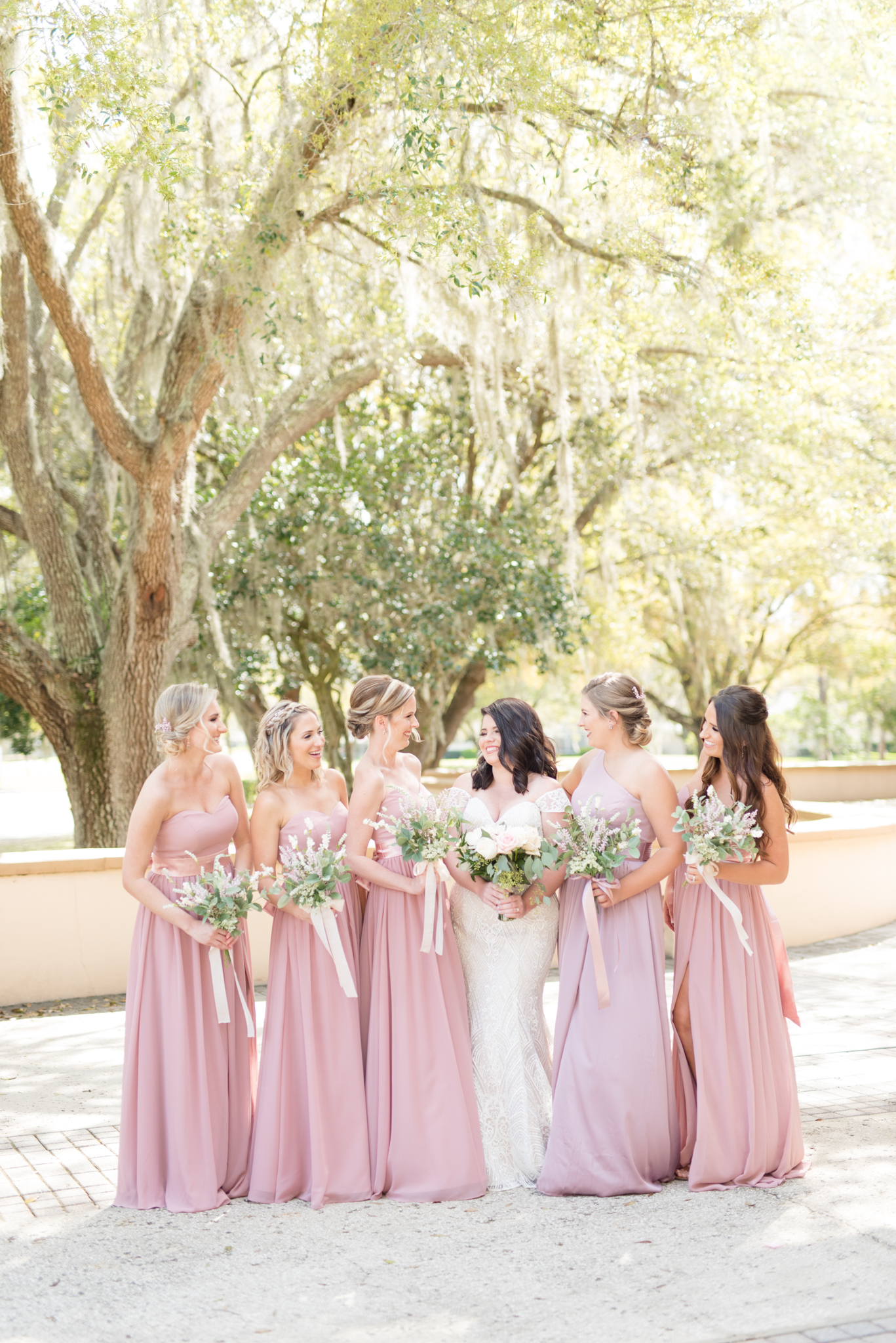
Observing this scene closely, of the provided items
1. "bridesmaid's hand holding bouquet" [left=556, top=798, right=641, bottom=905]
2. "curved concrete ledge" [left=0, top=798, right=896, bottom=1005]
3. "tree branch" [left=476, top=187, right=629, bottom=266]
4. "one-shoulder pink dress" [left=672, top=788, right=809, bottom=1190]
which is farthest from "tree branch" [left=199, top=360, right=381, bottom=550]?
"one-shoulder pink dress" [left=672, top=788, right=809, bottom=1190]

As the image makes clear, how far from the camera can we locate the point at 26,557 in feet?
51.0

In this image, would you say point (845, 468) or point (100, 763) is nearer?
point (100, 763)

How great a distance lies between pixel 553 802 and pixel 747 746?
74 centimetres

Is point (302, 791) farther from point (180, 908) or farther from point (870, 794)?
point (870, 794)

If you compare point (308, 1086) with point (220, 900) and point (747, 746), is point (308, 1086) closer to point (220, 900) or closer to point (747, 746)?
point (220, 900)

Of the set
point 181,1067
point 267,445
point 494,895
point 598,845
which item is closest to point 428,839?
point 494,895

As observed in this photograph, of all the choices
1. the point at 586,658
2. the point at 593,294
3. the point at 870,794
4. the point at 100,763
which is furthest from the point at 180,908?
the point at 870,794

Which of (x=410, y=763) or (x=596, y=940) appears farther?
(x=410, y=763)

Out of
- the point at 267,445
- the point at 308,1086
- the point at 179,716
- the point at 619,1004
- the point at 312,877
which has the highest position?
the point at 267,445

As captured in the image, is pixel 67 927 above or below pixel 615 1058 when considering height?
above

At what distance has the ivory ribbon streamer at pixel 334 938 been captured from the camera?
4.36 meters

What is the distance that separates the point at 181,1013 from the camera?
4.34m

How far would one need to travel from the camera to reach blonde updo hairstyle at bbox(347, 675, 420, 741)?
454cm

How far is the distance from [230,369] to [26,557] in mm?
7277
